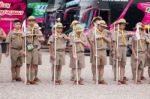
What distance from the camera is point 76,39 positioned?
54.5ft

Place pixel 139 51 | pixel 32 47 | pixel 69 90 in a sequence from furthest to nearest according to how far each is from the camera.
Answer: pixel 139 51
pixel 32 47
pixel 69 90

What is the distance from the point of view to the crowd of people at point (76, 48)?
650 inches

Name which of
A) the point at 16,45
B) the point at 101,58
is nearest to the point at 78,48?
the point at 101,58

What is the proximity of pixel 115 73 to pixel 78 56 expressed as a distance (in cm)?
148

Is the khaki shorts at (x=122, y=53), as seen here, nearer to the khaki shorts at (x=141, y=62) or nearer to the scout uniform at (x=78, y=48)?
the khaki shorts at (x=141, y=62)

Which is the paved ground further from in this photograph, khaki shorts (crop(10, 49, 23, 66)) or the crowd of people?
khaki shorts (crop(10, 49, 23, 66))

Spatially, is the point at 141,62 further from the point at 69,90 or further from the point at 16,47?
the point at 16,47

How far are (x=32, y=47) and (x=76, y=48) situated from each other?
125cm

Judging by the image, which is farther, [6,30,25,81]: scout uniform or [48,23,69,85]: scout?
[6,30,25,81]: scout uniform

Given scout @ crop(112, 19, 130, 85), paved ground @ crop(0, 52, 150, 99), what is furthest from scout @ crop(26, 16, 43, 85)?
scout @ crop(112, 19, 130, 85)

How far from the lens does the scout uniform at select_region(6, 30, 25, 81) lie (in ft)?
54.7

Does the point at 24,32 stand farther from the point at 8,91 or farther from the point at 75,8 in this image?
the point at 75,8

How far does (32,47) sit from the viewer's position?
16.4 metres

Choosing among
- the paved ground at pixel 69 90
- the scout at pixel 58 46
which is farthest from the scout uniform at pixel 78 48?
the paved ground at pixel 69 90
